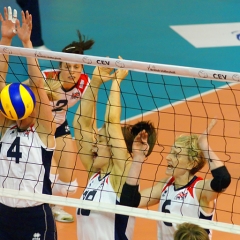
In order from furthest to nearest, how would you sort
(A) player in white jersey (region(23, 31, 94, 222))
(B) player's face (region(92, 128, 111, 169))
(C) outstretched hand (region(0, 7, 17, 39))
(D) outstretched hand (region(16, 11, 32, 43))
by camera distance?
(A) player in white jersey (region(23, 31, 94, 222))
(C) outstretched hand (region(0, 7, 17, 39))
(D) outstretched hand (region(16, 11, 32, 43))
(B) player's face (region(92, 128, 111, 169))

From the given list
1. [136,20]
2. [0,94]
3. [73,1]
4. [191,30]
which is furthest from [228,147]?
[73,1]

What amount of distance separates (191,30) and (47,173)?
7.19m

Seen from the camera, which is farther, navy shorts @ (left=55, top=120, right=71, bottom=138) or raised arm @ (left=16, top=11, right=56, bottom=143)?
navy shorts @ (left=55, top=120, right=71, bottom=138)

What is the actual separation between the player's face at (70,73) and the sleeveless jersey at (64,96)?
0.08 m

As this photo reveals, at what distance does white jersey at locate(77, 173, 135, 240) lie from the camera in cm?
394

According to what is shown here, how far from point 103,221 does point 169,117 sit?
3798mm

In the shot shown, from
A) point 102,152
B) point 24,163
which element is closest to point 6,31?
point 24,163

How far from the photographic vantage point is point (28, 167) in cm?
402

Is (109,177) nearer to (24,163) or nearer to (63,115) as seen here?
(24,163)

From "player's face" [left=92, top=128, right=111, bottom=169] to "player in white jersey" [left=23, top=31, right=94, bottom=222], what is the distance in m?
1.29

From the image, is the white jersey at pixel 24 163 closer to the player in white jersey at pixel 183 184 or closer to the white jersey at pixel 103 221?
the white jersey at pixel 103 221

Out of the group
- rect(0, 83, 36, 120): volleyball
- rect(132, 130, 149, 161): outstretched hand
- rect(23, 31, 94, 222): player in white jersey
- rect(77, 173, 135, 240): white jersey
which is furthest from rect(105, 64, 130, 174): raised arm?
rect(23, 31, 94, 222): player in white jersey

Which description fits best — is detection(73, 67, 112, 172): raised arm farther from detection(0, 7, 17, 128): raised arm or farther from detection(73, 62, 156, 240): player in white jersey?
detection(0, 7, 17, 128): raised arm

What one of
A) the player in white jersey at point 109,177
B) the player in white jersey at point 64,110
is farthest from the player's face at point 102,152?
the player in white jersey at point 64,110
